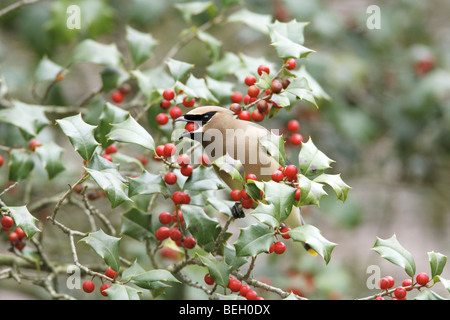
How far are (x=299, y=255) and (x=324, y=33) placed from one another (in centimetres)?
116

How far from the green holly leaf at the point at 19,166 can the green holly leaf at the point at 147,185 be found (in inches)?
18.3

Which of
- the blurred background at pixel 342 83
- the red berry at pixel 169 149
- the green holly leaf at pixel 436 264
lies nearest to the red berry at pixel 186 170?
the red berry at pixel 169 149

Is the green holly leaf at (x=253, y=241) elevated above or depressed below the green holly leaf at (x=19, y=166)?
above

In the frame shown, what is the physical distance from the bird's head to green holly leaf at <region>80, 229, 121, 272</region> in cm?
35

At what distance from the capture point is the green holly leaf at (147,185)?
1.39 m

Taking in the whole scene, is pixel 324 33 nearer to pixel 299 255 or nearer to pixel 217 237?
pixel 299 255

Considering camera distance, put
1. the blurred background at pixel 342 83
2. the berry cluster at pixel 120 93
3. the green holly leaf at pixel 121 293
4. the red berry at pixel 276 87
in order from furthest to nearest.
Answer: the blurred background at pixel 342 83 → the berry cluster at pixel 120 93 → the red berry at pixel 276 87 → the green holly leaf at pixel 121 293

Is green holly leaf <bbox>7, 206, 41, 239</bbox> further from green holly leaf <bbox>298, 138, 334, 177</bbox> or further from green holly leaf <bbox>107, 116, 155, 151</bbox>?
green holly leaf <bbox>298, 138, 334, 177</bbox>

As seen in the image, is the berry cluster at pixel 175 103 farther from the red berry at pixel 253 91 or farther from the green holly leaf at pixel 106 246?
the green holly leaf at pixel 106 246

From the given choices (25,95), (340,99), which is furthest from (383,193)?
(25,95)

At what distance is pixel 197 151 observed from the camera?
5.67 feet

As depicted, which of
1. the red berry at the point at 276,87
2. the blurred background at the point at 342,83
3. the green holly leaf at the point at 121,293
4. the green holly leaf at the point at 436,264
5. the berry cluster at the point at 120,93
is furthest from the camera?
the blurred background at the point at 342,83

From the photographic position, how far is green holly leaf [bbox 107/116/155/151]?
132 centimetres

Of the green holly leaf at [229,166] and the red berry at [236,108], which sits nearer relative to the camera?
the green holly leaf at [229,166]
